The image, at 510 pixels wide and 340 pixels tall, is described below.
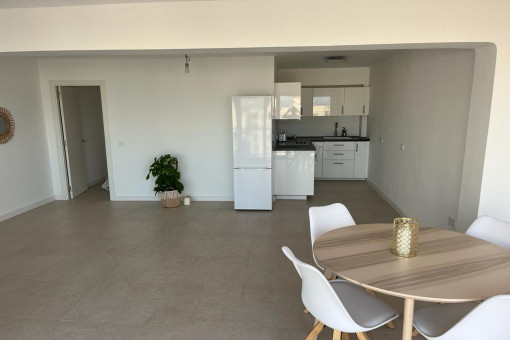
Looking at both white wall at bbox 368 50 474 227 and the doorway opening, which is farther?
the doorway opening

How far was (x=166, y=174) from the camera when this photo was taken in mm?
5188

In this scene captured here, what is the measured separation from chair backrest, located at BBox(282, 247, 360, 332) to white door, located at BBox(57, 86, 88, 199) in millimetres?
5436

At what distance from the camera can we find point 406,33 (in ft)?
8.85

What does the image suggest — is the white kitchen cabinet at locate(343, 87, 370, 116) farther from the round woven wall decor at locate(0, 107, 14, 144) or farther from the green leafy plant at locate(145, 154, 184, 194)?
the round woven wall decor at locate(0, 107, 14, 144)

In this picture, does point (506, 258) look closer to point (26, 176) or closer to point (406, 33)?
point (406, 33)

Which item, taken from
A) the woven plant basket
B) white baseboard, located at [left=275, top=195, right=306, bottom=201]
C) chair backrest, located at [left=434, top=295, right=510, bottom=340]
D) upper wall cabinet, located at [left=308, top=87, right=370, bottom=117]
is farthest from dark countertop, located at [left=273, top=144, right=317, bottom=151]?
chair backrest, located at [left=434, top=295, right=510, bottom=340]

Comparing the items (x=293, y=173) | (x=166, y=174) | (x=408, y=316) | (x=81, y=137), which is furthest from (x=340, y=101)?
(x=408, y=316)

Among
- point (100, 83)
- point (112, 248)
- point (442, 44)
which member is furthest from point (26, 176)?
point (442, 44)

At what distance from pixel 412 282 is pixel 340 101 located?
581 centimetres

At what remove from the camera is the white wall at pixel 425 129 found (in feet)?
10.5

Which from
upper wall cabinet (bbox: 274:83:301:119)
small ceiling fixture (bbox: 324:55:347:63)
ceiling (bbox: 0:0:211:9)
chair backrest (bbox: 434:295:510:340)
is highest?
small ceiling fixture (bbox: 324:55:347:63)

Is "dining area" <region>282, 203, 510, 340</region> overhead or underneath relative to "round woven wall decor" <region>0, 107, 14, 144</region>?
underneath

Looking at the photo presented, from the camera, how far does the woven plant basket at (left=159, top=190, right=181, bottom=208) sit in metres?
5.23

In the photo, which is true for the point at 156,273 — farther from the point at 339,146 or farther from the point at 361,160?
the point at 361,160
